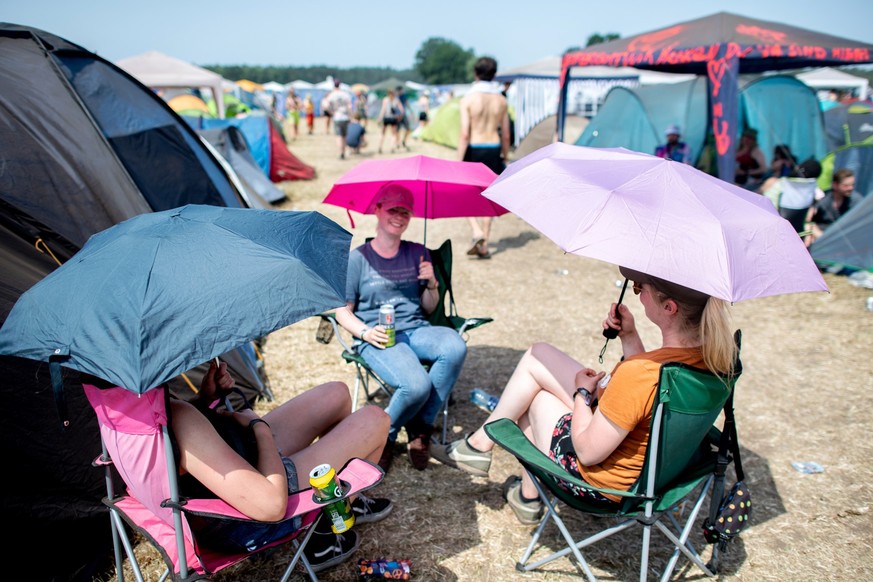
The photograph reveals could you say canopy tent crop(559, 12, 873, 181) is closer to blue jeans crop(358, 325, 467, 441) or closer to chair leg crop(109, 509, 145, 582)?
blue jeans crop(358, 325, 467, 441)

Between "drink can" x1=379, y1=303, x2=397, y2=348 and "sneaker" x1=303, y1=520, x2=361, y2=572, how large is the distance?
3.19ft

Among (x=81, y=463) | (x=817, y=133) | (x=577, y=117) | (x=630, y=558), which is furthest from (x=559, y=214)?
(x=577, y=117)

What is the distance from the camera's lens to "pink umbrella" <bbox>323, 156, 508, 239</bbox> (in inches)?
115

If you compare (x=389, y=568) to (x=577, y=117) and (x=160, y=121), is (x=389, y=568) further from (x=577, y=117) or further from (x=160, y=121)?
(x=577, y=117)

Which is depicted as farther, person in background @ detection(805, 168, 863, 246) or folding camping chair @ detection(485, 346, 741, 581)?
person in background @ detection(805, 168, 863, 246)

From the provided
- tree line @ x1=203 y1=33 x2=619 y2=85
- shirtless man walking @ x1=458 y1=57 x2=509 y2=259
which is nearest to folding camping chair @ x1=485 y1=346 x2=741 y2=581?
shirtless man walking @ x1=458 y1=57 x2=509 y2=259

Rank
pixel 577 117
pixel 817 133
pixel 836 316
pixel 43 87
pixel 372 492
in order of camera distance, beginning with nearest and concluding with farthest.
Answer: pixel 372 492 < pixel 43 87 < pixel 836 316 < pixel 817 133 < pixel 577 117

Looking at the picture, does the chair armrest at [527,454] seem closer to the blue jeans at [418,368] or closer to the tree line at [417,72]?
the blue jeans at [418,368]

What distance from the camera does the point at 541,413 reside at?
2492 mm

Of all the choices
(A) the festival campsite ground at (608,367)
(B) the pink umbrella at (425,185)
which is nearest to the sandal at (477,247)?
(A) the festival campsite ground at (608,367)

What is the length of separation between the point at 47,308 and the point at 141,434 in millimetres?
444

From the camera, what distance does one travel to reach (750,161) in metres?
8.39

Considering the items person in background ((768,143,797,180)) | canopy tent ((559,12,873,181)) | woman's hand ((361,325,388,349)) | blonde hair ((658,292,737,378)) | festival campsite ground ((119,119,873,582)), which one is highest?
canopy tent ((559,12,873,181))

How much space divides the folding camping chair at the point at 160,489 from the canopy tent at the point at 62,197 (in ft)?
1.50
